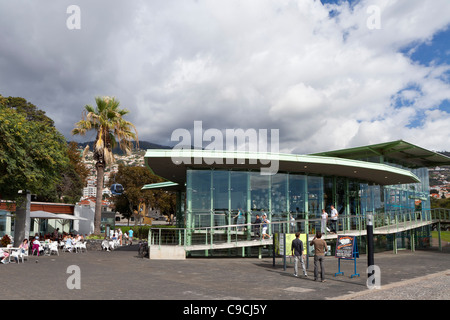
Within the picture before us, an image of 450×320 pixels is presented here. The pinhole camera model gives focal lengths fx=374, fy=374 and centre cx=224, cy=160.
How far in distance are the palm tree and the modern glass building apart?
5.08 metres

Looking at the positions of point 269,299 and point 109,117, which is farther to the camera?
point 109,117

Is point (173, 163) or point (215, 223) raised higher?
point (173, 163)

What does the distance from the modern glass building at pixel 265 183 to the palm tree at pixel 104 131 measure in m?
5.08

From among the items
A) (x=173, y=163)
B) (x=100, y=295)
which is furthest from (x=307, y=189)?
(x=100, y=295)

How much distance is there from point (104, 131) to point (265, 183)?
42.6 ft

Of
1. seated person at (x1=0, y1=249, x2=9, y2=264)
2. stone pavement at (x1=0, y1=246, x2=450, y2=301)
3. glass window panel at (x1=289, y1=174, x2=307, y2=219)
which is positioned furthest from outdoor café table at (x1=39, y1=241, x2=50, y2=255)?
glass window panel at (x1=289, y1=174, x2=307, y2=219)

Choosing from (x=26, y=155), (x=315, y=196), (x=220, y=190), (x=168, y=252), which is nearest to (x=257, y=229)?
(x=220, y=190)

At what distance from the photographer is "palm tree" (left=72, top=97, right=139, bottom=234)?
26703 mm

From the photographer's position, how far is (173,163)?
770 inches

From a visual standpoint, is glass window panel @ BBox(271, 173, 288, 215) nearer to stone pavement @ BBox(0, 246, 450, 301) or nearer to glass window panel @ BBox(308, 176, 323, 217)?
glass window panel @ BBox(308, 176, 323, 217)

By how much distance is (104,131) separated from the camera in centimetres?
2702

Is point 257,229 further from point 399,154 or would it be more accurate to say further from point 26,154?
point 399,154
